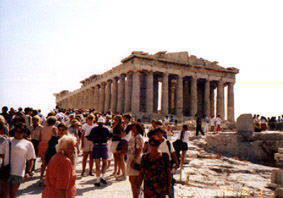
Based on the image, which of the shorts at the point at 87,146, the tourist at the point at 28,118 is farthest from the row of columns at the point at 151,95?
the shorts at the point at 87,146

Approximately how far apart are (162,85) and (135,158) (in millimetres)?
31381

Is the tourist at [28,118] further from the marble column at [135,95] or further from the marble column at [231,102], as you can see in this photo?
the marble column at [231,102]

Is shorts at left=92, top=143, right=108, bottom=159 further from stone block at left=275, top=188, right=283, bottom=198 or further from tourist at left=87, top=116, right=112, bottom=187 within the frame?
stone block at left=275, top=188, right=283, bottom=198

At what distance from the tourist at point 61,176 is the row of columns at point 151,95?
29287mm

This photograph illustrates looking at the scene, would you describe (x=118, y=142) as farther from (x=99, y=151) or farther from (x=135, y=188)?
(x=135, y=188)

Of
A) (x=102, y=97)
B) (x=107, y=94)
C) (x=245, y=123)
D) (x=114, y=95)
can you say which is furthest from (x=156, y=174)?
(x=102, y=97)

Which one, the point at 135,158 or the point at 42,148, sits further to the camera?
the point at 42,148

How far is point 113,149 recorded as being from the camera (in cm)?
823

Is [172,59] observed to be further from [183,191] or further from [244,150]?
[183,191]

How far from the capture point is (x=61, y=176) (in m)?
3.74

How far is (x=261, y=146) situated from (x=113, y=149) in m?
11.1

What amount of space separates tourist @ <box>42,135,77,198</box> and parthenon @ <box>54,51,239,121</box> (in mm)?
28526

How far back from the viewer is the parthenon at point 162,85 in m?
35.0

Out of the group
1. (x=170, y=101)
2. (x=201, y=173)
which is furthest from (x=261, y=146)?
(x=170, y=101)
